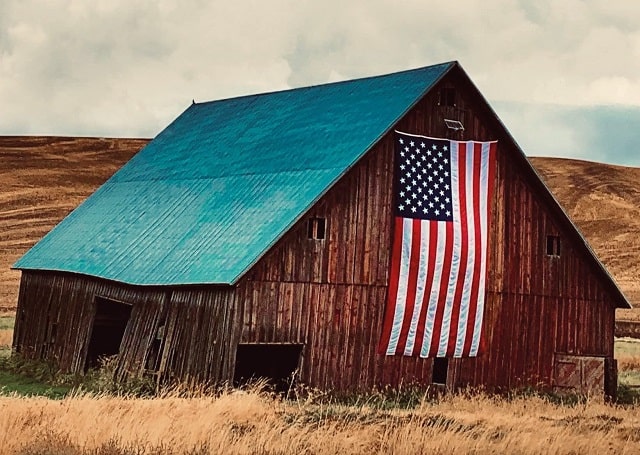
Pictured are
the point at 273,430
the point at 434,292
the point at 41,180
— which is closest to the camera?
the point at 273,430

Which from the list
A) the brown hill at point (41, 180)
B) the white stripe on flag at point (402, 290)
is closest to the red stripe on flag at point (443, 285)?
the white stripe on flag at point (402, 290)

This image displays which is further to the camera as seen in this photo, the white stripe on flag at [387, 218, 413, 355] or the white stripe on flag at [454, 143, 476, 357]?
the white stripe on flag at [454, 143, 476, 357]

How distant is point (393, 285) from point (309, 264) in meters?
2.14

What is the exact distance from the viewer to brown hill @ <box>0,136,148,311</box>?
69.8 meters

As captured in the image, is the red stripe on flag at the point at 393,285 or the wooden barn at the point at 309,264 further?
the red stripe on flag at the point at 393,285

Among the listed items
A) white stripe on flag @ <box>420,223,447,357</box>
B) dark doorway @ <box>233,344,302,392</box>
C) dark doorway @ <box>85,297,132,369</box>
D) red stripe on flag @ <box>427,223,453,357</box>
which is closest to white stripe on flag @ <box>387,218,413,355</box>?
white stripe on flag @ <box>420,223,447,357</box>

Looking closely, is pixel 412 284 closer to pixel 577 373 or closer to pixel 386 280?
pixel 386 280

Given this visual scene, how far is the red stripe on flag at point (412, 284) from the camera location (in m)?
26.4

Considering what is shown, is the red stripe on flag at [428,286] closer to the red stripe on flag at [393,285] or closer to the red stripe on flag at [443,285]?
the red stripe on flag at [443,285]

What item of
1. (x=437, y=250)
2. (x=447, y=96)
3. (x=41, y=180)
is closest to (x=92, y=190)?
(x=41, y=180)

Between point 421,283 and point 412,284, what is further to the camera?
point 421,283

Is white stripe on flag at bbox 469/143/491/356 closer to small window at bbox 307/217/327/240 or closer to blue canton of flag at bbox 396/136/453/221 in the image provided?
blue canton of flag at bbox 396/136/453/221

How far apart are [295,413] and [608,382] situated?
1128 cm

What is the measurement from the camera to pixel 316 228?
25.5 metres
